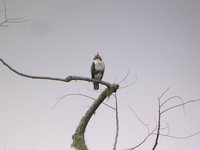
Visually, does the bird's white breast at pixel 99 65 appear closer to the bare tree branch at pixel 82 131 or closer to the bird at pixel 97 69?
the bird at pixel 97 69

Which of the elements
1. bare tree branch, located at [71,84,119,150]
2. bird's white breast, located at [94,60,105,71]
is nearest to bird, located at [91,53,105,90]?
bird's white breast, located at [94,60,105,71]

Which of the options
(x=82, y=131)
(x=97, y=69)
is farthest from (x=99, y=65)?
(x=82, y=131)

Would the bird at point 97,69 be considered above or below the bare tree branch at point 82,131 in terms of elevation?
above

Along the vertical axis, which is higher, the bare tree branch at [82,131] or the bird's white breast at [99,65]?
the bird's white breast at [99,65]

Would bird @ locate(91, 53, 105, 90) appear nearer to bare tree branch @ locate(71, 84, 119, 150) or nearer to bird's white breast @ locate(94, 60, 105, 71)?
bird's white breast @ locate(94, 60, 105, 71)

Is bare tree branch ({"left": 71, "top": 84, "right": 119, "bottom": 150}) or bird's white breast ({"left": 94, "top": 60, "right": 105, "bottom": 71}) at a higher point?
bird's white breast ({"left": 94, "top": 60, "right": 105, "bottom": 71})

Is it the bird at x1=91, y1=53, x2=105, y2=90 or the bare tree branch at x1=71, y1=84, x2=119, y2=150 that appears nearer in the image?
the bare tree branch at x1=71, y1=84, x2=119, y2=150

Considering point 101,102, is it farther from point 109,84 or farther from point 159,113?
point 159,113

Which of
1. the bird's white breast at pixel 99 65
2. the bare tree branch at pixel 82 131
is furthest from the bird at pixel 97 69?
the bare tree branch at pixel 82 131

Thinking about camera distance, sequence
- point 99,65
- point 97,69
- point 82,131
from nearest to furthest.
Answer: point 82,131 → point 97,69 → point 99,65

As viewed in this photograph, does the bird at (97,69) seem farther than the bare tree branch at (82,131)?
Yes

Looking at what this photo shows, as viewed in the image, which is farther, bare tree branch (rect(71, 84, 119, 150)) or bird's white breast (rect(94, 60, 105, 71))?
bird's white breast (rect(94, 60, 105, 71))

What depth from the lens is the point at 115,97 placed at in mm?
4590

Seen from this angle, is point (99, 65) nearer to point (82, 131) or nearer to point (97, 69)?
point (97, 69)
